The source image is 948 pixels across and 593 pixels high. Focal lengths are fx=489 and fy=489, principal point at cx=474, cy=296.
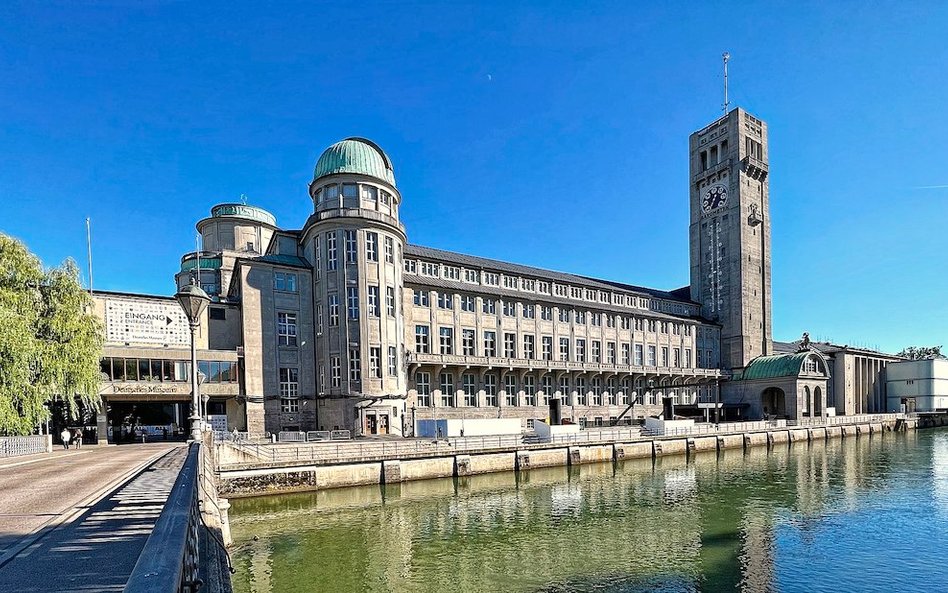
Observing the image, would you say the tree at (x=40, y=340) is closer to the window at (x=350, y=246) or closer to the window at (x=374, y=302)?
the window at (x=350, y=246)

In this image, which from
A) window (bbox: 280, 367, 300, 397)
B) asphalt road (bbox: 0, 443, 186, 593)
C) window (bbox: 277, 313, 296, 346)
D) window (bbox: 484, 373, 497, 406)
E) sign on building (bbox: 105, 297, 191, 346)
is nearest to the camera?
asphalt road (bbox: 0, 443, 186, 593)

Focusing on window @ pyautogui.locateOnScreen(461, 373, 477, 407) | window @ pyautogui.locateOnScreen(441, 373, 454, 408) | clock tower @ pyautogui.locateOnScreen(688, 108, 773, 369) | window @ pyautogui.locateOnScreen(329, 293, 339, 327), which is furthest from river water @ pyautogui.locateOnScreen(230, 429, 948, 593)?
clock tower @ pyautogui.locateOnScreen(688, 108, 773, 369)

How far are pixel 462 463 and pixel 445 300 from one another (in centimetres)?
2296

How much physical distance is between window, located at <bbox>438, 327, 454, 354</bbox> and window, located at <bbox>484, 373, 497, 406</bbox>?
5778mm

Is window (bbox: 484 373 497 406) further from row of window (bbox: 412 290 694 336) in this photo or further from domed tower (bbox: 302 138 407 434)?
domed tower (bbox: 302 138 407 434)

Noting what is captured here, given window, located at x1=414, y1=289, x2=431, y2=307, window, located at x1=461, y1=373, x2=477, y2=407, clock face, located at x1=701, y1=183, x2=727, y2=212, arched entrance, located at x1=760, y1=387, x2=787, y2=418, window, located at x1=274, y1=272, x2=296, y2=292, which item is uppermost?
clock face, located at x1=701, y1=183, x2=727, y2=212

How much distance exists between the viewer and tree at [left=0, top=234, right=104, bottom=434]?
28.1 meters

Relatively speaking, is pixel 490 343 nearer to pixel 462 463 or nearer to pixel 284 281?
pixel 462 463

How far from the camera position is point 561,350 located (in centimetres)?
6384

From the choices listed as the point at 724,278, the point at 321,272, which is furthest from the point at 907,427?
the point at 321,272

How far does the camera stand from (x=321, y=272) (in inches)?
1807

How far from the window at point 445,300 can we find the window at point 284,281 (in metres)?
15.5

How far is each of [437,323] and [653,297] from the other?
4122 centimetres

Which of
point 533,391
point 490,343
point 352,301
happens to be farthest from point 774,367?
point 352,301
